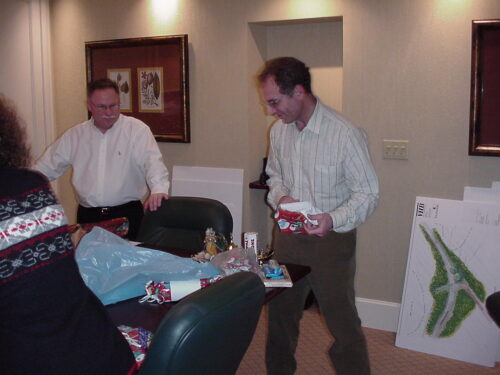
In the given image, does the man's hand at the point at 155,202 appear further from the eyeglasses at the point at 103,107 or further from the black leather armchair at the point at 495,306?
the black leather armchair at the point at 495,306

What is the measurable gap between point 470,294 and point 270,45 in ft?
6.70

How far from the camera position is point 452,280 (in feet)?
10.2

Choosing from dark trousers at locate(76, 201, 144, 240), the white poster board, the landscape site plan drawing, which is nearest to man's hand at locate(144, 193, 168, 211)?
dark trousers at locate(76, 201, 144, 240)

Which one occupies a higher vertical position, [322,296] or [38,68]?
[38,68]

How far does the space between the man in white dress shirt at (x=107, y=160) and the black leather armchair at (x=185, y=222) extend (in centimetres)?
49

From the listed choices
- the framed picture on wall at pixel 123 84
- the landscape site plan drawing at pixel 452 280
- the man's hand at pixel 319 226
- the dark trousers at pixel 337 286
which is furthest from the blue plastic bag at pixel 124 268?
the framed picture on wall at pixel 123 84

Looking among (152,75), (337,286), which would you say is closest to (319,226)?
(337,286)

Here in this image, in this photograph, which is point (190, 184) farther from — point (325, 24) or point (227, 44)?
point (325, 24)

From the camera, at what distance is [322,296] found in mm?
2373

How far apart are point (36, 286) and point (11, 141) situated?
0.31m

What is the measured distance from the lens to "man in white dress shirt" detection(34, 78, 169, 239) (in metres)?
3.17

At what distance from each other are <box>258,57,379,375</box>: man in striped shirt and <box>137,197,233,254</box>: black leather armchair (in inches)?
10.5

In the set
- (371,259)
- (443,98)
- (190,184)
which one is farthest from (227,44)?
(371,259)

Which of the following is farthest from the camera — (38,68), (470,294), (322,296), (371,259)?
(38,68)
